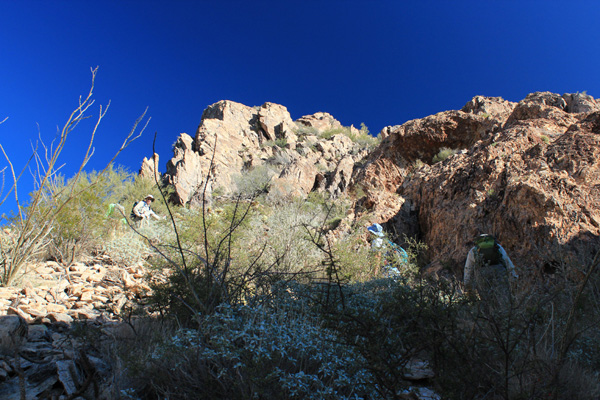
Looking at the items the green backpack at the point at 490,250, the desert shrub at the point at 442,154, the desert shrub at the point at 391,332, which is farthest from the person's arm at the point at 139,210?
the desert shrub at the point at 442,154

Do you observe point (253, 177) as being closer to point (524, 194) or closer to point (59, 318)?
point (524, 194)

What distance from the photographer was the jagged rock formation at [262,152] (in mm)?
16781

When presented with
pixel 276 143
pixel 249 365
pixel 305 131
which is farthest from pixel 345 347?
pixel 305 131

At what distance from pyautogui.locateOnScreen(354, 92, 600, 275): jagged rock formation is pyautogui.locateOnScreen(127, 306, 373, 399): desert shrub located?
240 centimetres

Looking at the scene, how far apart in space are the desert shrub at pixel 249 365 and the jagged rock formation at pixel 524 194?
240 centimetres

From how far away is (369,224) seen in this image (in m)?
8.12

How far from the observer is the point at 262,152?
25.4 metres

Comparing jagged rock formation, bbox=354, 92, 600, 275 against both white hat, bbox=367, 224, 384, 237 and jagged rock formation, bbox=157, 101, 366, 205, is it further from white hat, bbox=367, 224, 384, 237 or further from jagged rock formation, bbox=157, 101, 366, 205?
jagged rock formation, bbox=157, 101, 366, 205

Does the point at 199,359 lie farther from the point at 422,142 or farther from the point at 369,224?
the point at 422,142

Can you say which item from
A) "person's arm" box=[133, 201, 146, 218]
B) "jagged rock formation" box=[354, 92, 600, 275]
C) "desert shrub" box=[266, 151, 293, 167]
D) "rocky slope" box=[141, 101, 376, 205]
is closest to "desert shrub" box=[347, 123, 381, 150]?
"rocky slope" box=[141, 101, 376, 205]

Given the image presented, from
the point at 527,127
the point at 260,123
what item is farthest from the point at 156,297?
the point at 260,123

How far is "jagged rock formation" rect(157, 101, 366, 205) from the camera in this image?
55.1ft

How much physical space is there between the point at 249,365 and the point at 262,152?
79.7 ft

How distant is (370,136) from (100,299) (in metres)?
27.6
